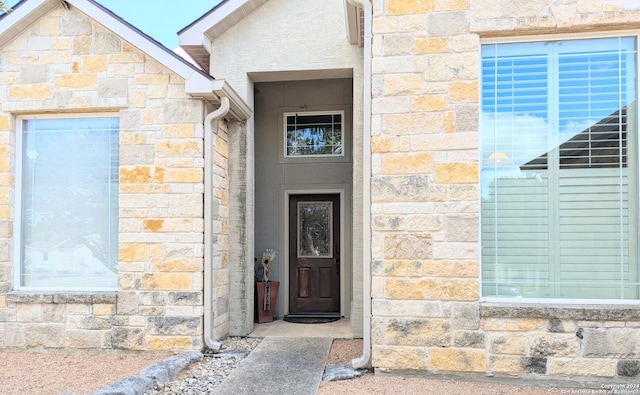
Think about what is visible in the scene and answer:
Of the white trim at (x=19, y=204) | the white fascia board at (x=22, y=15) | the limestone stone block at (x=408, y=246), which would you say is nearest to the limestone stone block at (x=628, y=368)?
the limestone stone block at (x=408, y=246)

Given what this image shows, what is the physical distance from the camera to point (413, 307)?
14.2ft

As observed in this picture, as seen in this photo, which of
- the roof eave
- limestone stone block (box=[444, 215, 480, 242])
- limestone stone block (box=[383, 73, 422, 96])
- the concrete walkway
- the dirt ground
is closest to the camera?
the dirt ground

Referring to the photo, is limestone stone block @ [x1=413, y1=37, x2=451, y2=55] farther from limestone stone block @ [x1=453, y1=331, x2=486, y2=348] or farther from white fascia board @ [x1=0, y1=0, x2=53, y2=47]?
white fascia board @ [x1=0, y1=0, x2=53, y2=47]

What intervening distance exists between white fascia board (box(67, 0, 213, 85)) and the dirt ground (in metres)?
3.17

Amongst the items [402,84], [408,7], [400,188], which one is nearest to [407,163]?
[400,188]

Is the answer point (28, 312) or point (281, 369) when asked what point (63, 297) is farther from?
point (281, 369)

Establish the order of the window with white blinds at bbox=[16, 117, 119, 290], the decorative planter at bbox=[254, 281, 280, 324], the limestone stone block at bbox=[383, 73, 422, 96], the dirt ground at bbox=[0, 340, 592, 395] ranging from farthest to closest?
the decorative planter at bbox=[254, 281, 280, 324]
the window with white blinds at bbox=[16, 117, 119, 290]
the limestone stone block at bbox=[383, 73, 422, 96]
the dirt ground at bbox=[0, 340, 592, 395]

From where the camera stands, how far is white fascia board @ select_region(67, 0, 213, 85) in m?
5.18

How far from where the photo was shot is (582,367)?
415 centimetres

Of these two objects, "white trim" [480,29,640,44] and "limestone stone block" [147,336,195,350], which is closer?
"white trim" [480,29,640,44]

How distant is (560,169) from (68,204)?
537 centimetres

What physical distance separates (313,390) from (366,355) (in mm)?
662

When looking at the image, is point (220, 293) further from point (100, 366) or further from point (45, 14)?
point (45, 14)

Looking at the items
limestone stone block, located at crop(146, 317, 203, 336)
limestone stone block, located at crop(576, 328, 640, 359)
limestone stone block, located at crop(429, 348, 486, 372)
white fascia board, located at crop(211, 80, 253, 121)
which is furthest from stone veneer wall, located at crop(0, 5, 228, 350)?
limestone stone block, located at crop(576, 328, 640, 359)
